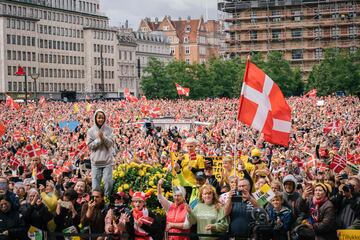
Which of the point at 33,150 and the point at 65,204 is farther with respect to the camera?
the point at 33,150

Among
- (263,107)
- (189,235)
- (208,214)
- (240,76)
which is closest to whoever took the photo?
(189,235)

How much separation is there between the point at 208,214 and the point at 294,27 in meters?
125

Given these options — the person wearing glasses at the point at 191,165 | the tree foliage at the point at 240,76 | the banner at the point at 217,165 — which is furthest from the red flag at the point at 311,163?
the tree foliage at the point at 240,76

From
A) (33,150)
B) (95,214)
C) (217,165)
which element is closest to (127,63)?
(33,150)

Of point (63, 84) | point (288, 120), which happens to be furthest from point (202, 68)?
point (288, 120)

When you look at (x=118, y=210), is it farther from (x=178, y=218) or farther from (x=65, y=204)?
(x=65, y=204)

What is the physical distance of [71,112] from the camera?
228 ft

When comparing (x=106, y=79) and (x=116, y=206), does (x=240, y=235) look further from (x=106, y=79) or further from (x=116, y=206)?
(x=106, y=79)

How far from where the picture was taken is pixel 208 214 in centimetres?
1352

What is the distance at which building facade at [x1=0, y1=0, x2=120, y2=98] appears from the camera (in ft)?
463

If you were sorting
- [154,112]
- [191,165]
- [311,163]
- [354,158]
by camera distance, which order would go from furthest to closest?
1. [154,112]
2. [354,158]
3. [311,163]
4. [191,165]

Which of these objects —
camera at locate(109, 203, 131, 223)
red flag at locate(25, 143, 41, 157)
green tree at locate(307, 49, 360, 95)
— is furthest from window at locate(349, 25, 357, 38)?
camera at locate(109, 203, 131, 223)

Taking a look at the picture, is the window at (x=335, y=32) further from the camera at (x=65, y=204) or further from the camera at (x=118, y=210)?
the camera at (x=118, y=210)

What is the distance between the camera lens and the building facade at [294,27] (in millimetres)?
134000
